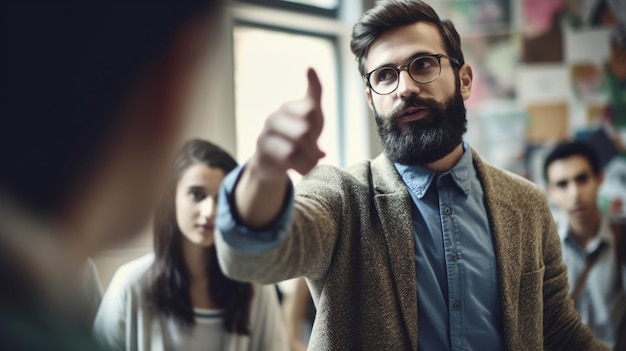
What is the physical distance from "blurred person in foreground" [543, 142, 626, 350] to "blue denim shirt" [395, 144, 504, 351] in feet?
2.51

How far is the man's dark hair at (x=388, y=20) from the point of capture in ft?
2.64

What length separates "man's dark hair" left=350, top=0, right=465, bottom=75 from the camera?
803mm

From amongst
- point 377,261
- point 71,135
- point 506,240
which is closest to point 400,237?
point 377,261

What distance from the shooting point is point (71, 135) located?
50cm

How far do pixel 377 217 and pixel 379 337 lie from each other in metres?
0.16

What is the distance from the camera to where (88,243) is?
0.55 m

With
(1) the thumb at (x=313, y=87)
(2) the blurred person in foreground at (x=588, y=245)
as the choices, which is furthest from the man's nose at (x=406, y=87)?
(2) the blurred person in foreground at (x=588, y=245)

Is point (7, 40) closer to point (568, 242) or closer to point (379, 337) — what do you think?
point (379, 337)

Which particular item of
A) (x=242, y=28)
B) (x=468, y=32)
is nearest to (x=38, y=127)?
(x=242, y=28)

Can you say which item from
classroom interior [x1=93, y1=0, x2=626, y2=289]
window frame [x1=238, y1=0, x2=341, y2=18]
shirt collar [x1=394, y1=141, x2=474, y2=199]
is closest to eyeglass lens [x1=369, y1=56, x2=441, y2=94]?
shirt collar [x1=394, y1=141, x2=474, y2=199]

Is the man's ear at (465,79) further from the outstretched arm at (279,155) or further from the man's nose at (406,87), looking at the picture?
the outstretched arm at (279,155)

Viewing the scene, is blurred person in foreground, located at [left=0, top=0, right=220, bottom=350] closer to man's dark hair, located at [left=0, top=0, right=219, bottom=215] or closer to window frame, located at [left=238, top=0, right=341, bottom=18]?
man's dark hair, located at [left=0, top=0, right=219, bottom=215]

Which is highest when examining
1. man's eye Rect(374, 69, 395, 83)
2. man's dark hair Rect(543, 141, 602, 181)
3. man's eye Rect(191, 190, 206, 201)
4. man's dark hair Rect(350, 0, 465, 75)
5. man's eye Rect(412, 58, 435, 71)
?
man's dark hair Rect(350, 0, 465, 75)

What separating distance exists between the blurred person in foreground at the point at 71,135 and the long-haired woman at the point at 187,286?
0.16m
